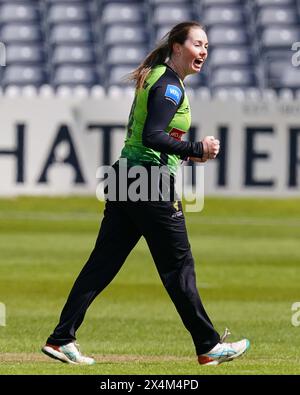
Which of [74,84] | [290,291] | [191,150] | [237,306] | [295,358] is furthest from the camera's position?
[74,84]

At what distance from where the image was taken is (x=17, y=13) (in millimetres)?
33250

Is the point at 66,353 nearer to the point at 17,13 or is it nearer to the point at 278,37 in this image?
the point at 278,37

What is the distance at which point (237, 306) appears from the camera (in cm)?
1378

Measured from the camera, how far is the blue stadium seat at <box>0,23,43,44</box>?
109 feet

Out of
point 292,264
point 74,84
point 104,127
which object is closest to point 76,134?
point 104,127

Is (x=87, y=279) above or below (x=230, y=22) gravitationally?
below

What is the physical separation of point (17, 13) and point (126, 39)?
2762 mm

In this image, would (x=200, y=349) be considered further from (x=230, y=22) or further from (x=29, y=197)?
(x=230, y=22)

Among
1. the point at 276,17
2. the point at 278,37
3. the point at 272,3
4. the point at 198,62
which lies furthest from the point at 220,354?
the point at 272,3

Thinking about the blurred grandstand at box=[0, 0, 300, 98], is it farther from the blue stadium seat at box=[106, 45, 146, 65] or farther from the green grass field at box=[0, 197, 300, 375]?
the green grass field at box=[0, 197, 300, 375]

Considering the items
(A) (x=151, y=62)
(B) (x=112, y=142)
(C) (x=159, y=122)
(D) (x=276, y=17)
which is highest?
(D) (x=276, y=17)

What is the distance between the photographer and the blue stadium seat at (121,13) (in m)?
A: 33.2

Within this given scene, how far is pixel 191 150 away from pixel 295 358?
6.26ft

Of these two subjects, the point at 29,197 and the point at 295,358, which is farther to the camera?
the point at 29,197
